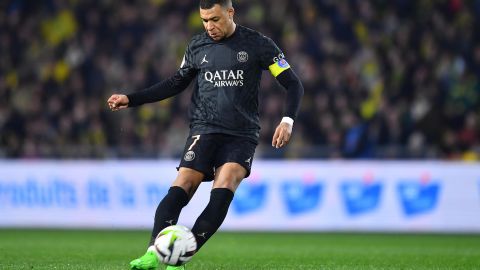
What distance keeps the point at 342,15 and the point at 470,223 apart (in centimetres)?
588

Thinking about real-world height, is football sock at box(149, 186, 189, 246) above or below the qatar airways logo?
below

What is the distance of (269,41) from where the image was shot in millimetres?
7410

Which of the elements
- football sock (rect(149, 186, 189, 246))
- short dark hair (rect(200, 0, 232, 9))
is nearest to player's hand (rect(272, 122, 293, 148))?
football sock (rect(149, 186, 189, 246))

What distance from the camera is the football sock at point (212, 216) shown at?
6.69m

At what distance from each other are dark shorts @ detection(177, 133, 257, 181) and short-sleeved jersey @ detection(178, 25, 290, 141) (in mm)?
59

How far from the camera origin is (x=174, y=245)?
631cm

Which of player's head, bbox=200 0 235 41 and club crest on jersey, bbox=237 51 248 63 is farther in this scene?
club crest on jersey, bbox=237 51 248 63

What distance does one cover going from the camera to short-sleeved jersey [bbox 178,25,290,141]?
7.20 metres

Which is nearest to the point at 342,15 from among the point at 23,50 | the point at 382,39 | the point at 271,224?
the point at 382,39

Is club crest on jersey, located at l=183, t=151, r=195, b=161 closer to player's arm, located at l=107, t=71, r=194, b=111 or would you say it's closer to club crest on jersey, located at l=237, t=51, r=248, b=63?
player's arm, located at l=107, t=71, r=194, b=111

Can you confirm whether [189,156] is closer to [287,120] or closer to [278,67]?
[287,120]

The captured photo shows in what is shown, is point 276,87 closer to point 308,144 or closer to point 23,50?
point 308,144

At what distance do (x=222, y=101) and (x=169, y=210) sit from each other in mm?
988

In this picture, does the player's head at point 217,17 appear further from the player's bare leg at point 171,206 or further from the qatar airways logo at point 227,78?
the player's bare leg at point 171,206
